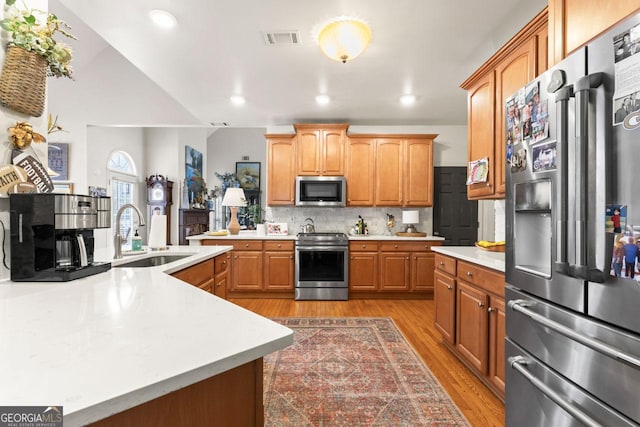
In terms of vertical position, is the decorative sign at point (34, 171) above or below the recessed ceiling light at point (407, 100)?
below

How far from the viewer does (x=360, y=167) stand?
15.1ft

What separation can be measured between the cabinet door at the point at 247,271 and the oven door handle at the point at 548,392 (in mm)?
3329

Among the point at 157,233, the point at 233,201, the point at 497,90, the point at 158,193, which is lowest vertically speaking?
the point at 157,233

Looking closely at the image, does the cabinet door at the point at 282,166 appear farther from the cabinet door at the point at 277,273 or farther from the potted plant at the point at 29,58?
the potted plant at the point at 29,58

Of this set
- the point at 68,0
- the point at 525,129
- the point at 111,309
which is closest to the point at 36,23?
the point at 68,0

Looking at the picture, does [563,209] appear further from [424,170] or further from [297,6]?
[424,170]

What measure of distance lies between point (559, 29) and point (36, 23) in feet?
7.78

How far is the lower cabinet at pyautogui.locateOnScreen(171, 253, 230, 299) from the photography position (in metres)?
2.05

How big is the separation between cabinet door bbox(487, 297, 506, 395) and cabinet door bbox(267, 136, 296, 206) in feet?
10.7

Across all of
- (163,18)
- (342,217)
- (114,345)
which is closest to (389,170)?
(342,217)

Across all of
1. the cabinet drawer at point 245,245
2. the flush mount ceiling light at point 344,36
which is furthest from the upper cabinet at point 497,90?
the cabinet drawer at point 245,245

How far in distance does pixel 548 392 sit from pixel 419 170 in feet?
12.3

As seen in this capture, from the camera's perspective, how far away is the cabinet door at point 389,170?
4.60 m

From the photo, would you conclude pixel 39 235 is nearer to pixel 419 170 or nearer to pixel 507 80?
pixel 507 80
